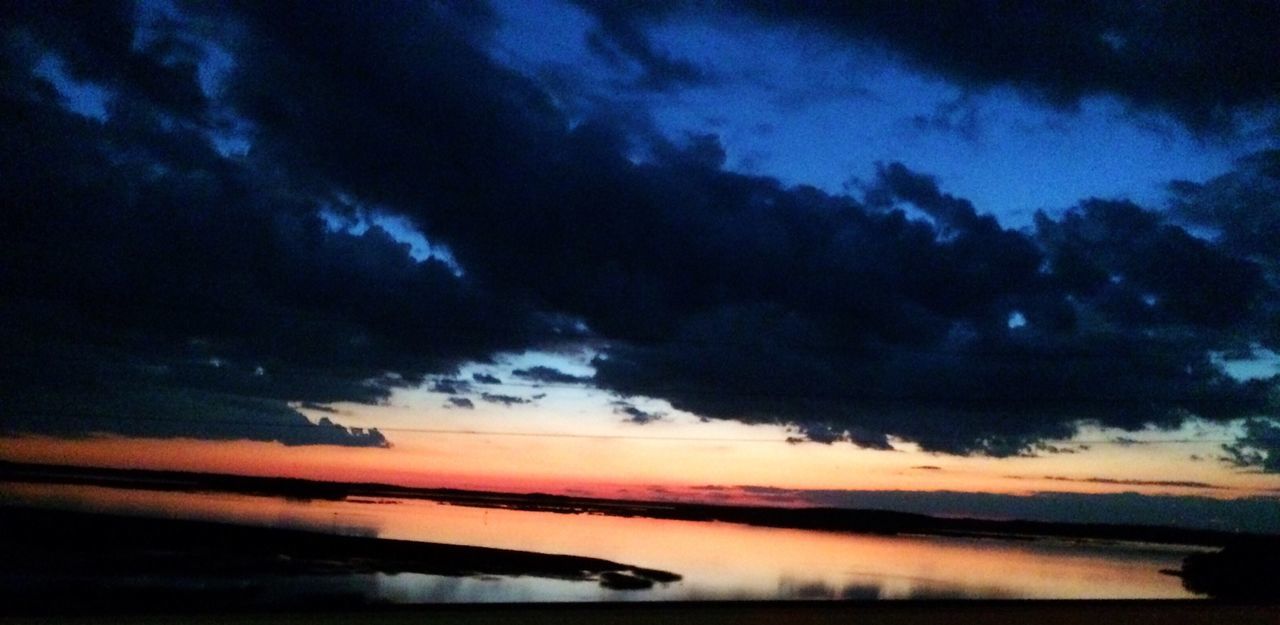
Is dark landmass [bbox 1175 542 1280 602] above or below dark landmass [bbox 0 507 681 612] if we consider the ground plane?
above

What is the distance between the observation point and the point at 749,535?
22.6 meters

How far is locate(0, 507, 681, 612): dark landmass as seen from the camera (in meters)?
18.2

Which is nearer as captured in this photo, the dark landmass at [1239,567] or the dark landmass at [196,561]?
the dark landmass at [196,561]

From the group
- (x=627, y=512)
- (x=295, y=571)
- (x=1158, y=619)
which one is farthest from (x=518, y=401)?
(x=1158, y=619)

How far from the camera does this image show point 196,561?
20828 mm

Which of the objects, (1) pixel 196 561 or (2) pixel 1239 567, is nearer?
(2) pixel 1239 567

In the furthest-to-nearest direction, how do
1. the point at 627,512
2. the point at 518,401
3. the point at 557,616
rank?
1. the point at 627,512
2. the point at 518,401
3. the point at 557,616

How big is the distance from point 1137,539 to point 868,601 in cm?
1264

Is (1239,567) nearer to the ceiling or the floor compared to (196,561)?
nearer to the ceiling

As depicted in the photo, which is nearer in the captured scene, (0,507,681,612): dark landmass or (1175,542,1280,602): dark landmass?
(0,507,681,612): dark landmass

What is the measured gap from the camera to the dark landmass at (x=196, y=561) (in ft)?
59.6

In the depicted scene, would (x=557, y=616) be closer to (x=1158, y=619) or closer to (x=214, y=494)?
(x=1158, y=619)

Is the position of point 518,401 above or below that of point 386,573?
above

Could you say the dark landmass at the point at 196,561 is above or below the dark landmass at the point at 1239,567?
below
